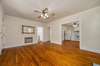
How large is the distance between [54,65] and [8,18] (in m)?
5.47

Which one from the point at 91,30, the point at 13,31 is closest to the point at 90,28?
the point at 91,30

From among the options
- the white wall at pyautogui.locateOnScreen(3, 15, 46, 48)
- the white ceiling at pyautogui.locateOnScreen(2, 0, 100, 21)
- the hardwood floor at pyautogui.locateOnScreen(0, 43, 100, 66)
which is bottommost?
the hardwood floor at pyautogui.locateOnScreen(0, 43, 100, 66)

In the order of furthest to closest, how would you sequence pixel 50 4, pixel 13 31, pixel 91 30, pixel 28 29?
1. pixel 28 29
2. pixel 13 31
3. pixel 91 30
4. pixel 50 4

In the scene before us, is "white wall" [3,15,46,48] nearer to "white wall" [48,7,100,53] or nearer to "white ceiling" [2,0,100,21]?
"white ceiling" [2,0,100,21]

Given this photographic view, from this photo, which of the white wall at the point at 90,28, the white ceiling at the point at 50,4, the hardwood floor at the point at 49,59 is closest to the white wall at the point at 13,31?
the white ceiling at the point at 50,4

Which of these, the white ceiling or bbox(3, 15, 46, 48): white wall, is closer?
the white ceiling

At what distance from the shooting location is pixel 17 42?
20.6ft

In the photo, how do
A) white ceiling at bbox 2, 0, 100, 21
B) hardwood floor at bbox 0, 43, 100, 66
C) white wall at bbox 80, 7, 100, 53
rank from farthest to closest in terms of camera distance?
white wall at bbox 80, 7, 100, 53 < white ceiling at bbox 2, 0, 100, 21 < hardwood floor at bbox 0, 43, 100, 66

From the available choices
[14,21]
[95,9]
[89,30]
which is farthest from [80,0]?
[14,21]

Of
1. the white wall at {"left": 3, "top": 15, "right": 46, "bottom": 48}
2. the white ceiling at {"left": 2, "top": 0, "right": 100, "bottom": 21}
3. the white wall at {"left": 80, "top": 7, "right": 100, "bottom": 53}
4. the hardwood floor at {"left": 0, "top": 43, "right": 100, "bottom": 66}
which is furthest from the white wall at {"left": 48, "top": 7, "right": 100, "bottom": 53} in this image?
the white wall at {"left": 3, "top": 15, "right": 46, "bottom": 48}

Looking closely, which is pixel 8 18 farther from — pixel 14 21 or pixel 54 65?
pixel 54 65

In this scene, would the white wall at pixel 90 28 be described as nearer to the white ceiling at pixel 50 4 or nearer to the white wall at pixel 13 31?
the white ceiling at pixel 50 4

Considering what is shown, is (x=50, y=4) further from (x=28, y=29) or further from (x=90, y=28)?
(x=28, y=29)

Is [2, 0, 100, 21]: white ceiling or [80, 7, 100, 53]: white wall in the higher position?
[2, 0, 100, 21]: white ceiling
